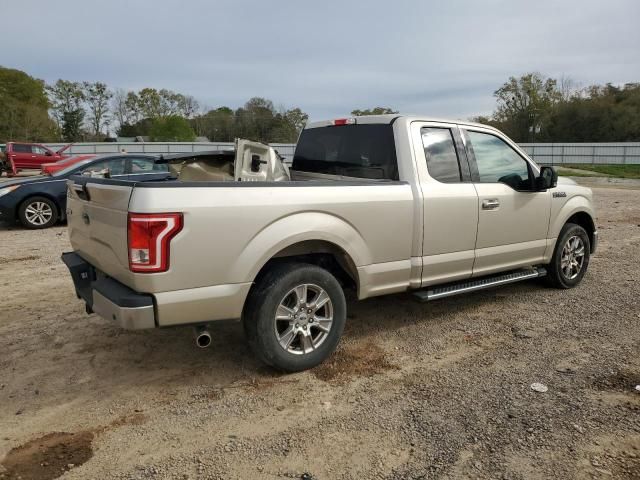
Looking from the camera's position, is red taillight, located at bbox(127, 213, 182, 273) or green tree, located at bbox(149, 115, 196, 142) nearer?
red taillight, located at bbox(127, 213, 182, 273)

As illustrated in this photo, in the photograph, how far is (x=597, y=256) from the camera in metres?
7.77

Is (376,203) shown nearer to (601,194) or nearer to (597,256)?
(597,256)

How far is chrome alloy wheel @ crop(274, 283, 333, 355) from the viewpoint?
3.67 meters

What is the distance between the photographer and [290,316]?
144 inches

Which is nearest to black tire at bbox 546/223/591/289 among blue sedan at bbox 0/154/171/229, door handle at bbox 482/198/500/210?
door handle at bbox 482/198/500/210

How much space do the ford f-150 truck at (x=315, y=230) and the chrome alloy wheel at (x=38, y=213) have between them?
253 inches

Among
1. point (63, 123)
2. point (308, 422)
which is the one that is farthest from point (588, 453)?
point (63, 123)

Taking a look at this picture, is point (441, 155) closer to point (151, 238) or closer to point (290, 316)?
point (290, 316)

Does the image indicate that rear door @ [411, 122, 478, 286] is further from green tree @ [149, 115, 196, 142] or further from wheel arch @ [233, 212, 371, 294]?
green tree @ [149, 115, 196, 142]

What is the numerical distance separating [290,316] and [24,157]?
89.1 feet

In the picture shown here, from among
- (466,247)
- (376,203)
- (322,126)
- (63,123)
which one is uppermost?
(63,123)

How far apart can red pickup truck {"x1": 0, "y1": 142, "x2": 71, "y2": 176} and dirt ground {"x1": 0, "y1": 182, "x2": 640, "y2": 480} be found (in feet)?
78.4

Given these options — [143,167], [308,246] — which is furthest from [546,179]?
[143,167]

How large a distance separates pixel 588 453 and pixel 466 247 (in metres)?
2.15
